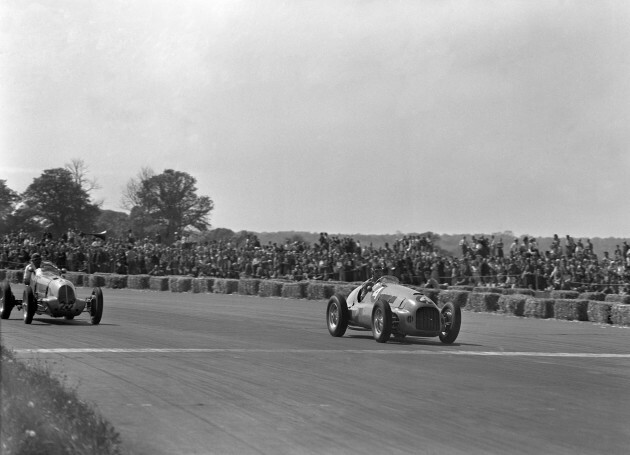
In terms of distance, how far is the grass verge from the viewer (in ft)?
18.7

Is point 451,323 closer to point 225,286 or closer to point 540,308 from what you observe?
point 540,308

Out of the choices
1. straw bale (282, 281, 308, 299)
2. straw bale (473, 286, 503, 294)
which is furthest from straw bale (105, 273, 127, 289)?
straw bale (473, 286, 503, 294)

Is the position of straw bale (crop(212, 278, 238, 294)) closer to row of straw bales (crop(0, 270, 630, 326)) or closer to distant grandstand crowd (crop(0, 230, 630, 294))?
row of straw bales (crop(0, 270, 630, 326))

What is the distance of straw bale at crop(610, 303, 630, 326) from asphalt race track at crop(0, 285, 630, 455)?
4025mm

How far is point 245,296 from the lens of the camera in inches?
1409

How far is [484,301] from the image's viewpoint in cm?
2644

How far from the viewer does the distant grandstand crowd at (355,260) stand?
29.0m

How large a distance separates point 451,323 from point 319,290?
17.2 meters

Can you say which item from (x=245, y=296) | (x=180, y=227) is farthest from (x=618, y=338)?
(x=180, y=227)

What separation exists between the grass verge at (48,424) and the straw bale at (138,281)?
111 feet

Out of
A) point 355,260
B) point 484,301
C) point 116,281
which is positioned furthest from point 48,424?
point 116,281

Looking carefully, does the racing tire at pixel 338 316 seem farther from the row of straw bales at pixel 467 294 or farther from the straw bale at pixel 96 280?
the straw bale at pixel 96 280

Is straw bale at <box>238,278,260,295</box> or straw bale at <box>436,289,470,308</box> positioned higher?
straw bale at <box>238,278,260,295</box>

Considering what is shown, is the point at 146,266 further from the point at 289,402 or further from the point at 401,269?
the point at 289,402
